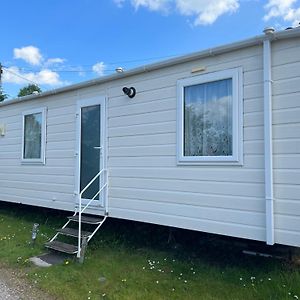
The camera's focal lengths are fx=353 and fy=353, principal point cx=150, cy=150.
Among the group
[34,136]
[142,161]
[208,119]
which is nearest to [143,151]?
[142,161]

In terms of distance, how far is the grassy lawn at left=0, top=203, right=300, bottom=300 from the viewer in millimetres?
3887

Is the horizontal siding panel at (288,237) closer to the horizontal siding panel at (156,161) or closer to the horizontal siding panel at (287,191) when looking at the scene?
the horizontal siding panel at (287,191)

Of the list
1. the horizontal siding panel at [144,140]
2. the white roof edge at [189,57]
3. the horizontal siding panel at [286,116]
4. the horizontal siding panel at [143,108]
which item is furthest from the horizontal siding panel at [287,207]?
the horizontal siding panel at [143,108]

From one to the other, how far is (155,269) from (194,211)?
3.10ft

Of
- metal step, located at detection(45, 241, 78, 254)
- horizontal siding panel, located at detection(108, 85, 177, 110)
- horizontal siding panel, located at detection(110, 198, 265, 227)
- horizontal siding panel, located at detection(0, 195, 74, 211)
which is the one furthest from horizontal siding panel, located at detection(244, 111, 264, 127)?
horizontal siding panel, located at detection(0, 195, 74, 211)

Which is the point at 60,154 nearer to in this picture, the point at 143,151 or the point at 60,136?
the point at 60,136

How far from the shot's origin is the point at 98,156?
5887mm

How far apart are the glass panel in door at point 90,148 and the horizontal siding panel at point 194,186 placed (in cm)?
49

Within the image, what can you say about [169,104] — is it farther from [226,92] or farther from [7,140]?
Answer: [7,140]

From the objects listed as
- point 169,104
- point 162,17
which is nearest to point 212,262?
point 169,104

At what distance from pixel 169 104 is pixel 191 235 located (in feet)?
7.58

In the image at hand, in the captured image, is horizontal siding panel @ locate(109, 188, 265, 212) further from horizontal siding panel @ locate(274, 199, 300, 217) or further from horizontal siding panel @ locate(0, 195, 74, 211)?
horizontal siding panel @ locate(0, 195, 74, 211)

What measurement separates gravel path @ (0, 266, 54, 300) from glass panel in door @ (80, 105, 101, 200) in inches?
70.8

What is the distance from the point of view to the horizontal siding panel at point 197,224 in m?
3.98
